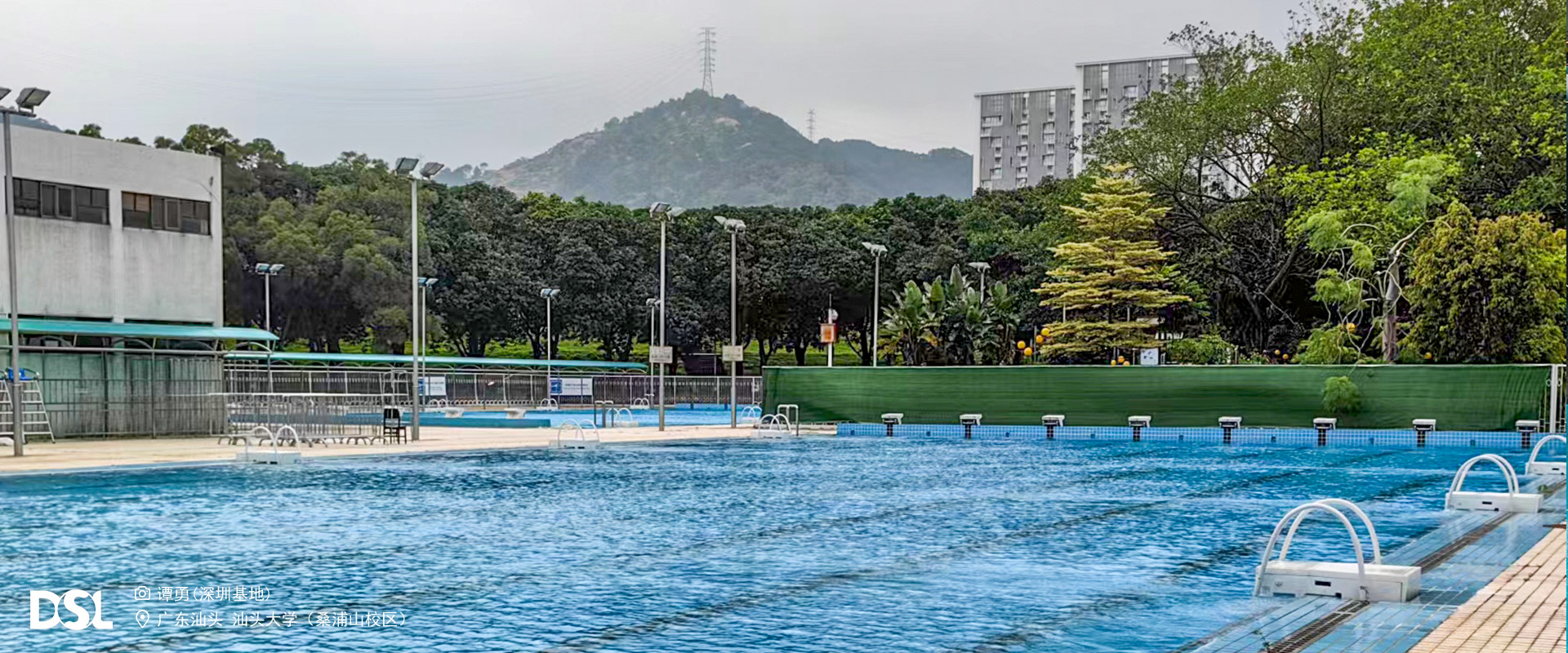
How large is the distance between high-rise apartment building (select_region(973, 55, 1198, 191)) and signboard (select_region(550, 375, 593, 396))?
104 metres

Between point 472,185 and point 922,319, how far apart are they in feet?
140

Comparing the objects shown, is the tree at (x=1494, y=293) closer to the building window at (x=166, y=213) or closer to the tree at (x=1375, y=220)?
the tree at (x=1375, y=220)

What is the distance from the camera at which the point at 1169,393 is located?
31.8 m

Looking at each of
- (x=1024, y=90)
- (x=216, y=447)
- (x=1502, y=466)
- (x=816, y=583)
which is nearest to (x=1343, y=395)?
(x=1502, y=466)

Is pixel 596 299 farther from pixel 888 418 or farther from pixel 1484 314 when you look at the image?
pixel 1484 314

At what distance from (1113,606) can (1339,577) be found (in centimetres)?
143

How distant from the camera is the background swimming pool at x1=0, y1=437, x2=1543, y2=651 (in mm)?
8352

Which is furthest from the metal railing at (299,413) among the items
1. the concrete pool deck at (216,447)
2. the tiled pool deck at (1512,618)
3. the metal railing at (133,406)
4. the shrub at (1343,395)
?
the tiled pool deck at (1512,618)

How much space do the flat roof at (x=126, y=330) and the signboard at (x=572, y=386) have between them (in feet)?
67.6

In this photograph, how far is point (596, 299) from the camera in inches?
2901

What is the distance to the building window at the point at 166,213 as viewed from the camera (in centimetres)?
3005

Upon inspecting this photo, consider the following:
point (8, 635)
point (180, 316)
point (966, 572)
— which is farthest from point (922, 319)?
point (8, 635)

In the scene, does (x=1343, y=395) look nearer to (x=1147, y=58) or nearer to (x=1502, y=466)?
(x=1502, y=466)

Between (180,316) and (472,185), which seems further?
(472,185)
